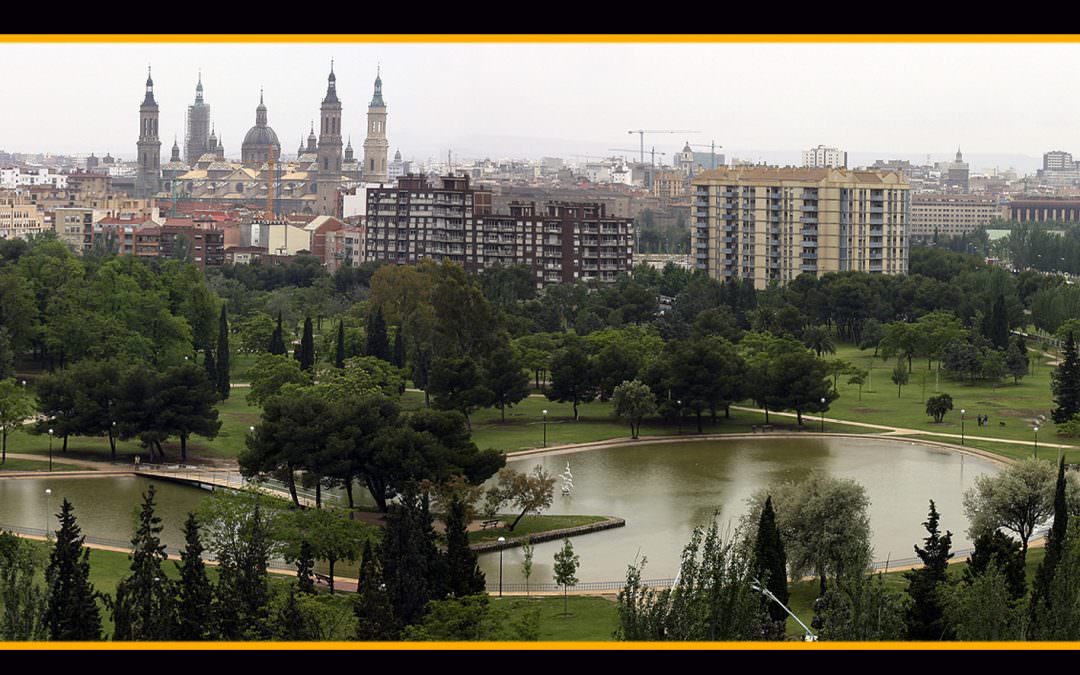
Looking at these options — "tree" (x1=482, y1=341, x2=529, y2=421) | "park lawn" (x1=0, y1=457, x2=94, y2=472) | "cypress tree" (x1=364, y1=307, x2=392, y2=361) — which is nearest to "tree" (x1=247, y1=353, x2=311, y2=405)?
"cypress tree" (x1=364, y1=307, x2=392, y2=361)

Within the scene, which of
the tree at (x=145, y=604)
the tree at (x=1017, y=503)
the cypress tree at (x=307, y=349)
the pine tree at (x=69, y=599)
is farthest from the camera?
the cypress tree at (x=307, y=349)

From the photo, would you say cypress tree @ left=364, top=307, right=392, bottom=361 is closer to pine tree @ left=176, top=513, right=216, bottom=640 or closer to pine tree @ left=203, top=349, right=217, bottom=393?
pine tree @ left=203, top=349, right=217, bottom=393

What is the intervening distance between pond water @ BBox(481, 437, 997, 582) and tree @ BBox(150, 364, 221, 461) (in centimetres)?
305

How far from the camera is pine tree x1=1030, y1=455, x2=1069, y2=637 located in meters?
8.05

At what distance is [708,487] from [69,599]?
739 cm

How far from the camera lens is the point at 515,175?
263 feet

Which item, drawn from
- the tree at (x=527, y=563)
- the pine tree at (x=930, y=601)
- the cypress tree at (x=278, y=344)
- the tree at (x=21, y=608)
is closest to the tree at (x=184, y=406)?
the tree at (x=527, y=563)

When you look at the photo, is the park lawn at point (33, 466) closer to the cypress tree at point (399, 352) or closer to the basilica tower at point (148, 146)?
the cypress tree at point (399, 352)

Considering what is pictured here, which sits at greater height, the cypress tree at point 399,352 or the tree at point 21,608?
the cypress tree at point 399,352

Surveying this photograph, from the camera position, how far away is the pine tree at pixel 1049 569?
26.4ft

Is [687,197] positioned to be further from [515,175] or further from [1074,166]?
[1074,166]

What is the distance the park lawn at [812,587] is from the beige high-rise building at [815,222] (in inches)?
839
